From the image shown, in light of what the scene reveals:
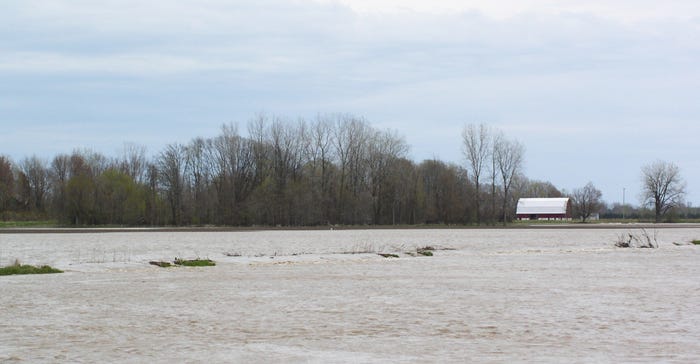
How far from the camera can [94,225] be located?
104 metres

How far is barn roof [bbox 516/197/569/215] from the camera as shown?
6161 inches

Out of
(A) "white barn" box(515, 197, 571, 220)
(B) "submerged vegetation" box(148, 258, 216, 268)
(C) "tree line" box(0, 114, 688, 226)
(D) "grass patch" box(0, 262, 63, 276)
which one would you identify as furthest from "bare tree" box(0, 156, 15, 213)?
(D) "grass patch" box(0, 262, 63, 276)

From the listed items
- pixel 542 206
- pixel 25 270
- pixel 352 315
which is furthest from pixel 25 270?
pixel 542 206

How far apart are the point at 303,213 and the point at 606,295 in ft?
281

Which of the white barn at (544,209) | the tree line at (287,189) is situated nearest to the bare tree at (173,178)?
the tree line at (287,189)

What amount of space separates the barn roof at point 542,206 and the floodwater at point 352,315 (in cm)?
13073

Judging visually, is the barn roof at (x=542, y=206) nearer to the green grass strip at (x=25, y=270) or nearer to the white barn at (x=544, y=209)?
Answer: the white barn at (x=544, y=209)

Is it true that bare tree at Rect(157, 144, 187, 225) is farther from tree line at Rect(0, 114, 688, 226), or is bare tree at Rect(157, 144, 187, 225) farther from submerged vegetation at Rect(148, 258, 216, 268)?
submerged vegetation at Rect(148, 258, 216, 268)

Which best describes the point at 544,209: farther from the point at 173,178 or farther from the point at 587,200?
the point at 173,178

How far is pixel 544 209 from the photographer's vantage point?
156875 millimetres

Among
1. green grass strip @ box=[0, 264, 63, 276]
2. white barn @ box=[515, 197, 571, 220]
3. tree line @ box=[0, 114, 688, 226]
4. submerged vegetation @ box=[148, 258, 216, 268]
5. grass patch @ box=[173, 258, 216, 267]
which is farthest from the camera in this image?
white barn @ box=[515, 197, 571, 220]

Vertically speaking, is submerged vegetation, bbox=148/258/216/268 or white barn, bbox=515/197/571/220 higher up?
white barn, bbox=515/197/571/220

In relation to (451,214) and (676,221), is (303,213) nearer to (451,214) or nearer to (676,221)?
(451,214)

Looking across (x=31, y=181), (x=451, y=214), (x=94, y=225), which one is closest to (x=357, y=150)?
(x=451, y=214)
